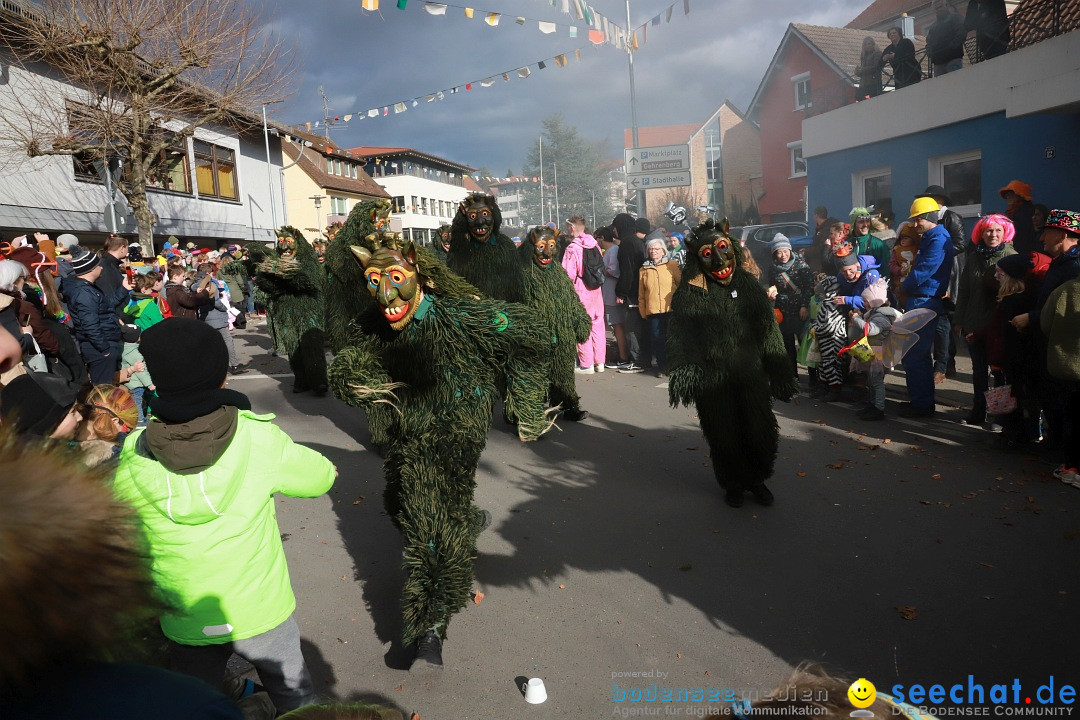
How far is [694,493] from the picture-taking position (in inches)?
214

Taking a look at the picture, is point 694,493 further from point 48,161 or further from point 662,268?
point 48,161

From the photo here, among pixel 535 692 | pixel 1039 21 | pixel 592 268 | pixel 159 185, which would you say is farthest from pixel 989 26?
pixel 159 185

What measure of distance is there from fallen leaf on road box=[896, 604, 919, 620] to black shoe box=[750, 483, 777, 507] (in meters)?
1.47

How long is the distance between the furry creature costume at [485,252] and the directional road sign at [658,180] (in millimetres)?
10898

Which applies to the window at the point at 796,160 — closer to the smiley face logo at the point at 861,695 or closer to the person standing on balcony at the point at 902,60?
the person standing on balcony at the point at 902,60

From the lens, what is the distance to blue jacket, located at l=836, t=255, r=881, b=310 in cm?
735

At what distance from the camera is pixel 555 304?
7.44 m

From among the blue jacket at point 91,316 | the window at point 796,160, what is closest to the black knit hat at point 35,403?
the blue jacket at point 91,316

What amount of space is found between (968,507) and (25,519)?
210 inches

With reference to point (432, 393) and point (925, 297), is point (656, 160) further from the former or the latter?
point (432, 393)

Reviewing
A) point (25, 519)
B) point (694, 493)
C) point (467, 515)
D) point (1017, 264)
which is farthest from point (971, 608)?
point (25, 519)

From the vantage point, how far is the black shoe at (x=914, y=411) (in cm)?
706

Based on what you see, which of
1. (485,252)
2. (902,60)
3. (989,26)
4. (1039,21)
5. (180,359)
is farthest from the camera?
(902,60)

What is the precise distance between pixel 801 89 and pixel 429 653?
28.9 m
